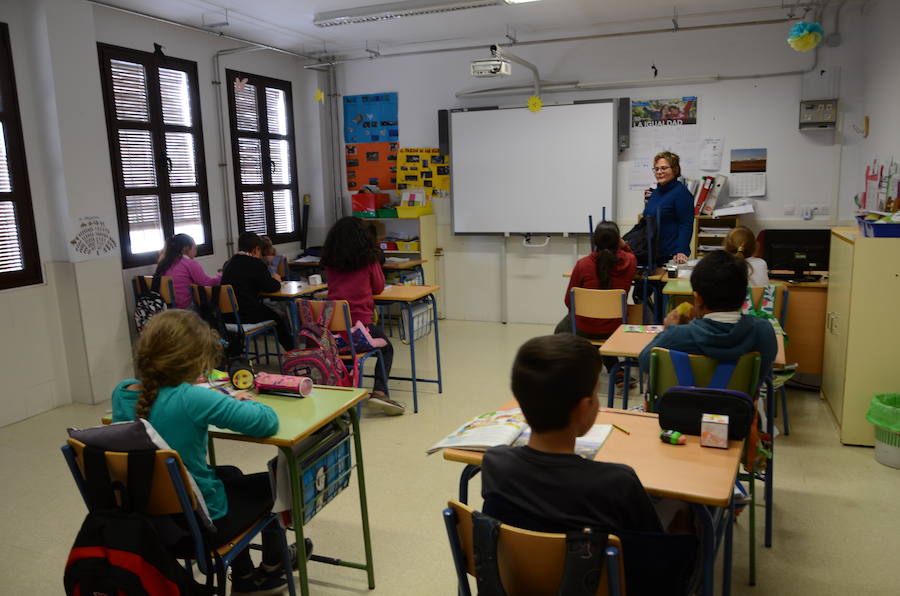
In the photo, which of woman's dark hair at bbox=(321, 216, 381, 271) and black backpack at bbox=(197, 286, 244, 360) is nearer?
woman's dark hair at bbox=(321, 216, 381, 271)

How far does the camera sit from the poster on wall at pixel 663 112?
6262 mm

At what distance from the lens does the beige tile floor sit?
101 inches

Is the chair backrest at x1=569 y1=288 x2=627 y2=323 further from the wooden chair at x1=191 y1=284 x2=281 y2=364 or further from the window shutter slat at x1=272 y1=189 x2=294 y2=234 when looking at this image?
the window shutter slat at x1=272 y1=189 x2=294 y2=234

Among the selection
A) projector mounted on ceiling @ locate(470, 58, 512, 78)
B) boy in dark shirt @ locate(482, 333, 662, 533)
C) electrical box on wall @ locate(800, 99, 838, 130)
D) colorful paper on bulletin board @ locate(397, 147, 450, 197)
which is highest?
projector mounted on ceiling @ locate(470, 58, 512, 78)

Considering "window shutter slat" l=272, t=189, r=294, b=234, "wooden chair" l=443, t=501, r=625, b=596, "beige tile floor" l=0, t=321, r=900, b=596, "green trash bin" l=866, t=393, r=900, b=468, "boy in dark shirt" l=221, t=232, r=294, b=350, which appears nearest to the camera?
"wooden chair" l=443, t=501, r=625, b=596

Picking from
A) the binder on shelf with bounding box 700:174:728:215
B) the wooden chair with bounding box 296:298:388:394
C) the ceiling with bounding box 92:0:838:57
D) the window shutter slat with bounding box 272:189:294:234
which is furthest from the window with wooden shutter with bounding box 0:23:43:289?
the binder on shelf with bounding box 700:174:728:215

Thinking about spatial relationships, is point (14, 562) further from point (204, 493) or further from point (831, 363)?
point (831, 363)

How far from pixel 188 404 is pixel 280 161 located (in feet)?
19.0

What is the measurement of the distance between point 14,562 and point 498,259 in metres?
5.31

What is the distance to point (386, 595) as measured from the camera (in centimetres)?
249

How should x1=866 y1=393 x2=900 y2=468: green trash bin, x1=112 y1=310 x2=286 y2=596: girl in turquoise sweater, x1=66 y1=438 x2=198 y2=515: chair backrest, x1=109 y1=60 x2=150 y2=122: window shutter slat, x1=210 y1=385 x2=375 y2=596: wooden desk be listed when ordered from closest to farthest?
1. x1=66 y1=438 x2=198 y2=515: chair backrest
2. x1=112 y1=310 x2=286 y2=596: girl in turquoise sweater
3. x1=210 y1=385 x2=375 y2=596: wooden desk
4. x1=866 y1=393 x2=900 y2=468: green trash bin
5. x1=109 y1=60 x2=150 y2=122: window shutter slat

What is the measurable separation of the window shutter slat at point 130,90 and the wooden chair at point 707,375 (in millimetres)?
4745

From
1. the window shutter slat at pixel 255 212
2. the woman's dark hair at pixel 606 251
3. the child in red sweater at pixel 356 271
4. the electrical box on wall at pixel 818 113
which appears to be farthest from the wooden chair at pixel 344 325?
the electrical box on wall at pixel 818 113

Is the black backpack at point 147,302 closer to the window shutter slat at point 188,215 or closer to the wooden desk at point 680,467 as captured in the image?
the window shutter slat at point 188,215
